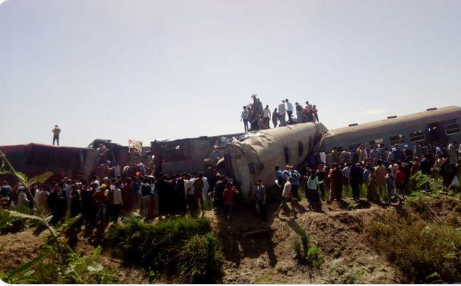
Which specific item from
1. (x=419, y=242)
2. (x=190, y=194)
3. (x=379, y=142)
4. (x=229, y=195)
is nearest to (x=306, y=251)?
(x=229, y=195)

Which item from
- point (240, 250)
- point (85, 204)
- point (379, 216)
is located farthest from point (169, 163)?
point (379, 216)

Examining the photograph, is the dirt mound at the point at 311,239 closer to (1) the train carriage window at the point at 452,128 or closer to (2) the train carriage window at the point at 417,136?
(2) the train carriage window at the point at 417,136

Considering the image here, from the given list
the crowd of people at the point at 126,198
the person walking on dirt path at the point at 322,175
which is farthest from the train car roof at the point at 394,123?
the crowd of people at the point at 126,198

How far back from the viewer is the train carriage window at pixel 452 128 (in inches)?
789

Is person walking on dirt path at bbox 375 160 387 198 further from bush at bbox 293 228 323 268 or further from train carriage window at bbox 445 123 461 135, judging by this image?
train carriage window at bbox 445 123 461 135

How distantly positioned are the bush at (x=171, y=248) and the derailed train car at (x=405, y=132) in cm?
1237

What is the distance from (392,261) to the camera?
1164cm

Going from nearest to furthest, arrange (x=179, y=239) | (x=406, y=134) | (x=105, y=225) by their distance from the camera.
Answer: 1. (x=179, y=239)
2. (x=105, y=225)
3. (x=406, y=134)

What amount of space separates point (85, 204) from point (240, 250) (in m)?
6.23

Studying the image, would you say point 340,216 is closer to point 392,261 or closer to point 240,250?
point 392,261

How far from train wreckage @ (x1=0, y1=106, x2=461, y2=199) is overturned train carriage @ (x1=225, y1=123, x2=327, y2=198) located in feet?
0.19

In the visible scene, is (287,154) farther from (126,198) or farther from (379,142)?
(126,198)

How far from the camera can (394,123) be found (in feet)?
70.3

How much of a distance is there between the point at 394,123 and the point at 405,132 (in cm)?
90
